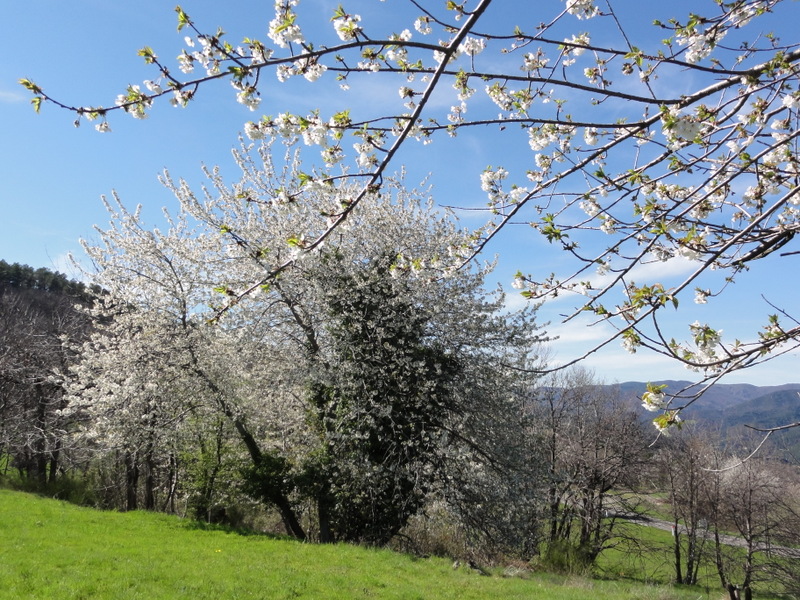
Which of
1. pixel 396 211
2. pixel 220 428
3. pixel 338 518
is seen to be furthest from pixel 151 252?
pixel 338 518

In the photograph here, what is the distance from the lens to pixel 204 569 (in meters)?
7.64

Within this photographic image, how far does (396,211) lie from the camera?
1176 centimetres

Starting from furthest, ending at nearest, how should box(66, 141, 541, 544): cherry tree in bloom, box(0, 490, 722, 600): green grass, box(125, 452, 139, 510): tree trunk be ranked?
box(125, 452, 139, 510): tree trunk → box(66, 141, 541, 544): cherry tree in bloom → box(0, 490, 722, 600): green grass

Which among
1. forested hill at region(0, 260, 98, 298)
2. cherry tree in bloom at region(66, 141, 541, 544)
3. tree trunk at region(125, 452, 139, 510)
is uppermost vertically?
forested hill at region(0, 260, 98, 298)

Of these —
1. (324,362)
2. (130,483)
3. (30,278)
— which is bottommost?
(130,483)

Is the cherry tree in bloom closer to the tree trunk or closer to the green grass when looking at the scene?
the green grass

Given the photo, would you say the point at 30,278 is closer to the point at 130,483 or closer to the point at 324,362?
the point at 130,483

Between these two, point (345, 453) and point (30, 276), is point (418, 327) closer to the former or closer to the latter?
point (345, 453)

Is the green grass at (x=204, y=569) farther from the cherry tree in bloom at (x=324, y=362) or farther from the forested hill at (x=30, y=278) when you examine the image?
the forested hill at (x=30, y=278)

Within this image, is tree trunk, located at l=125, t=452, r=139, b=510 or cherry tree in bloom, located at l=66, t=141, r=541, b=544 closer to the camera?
cherry tree in bloom, located at l=66, t=141, r=541, b=544

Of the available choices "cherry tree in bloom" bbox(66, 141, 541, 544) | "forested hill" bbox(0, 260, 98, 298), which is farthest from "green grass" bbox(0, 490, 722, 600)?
"forested hill" bbox(0, 260, 98, 298)

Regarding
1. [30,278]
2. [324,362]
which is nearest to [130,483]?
[324,362]

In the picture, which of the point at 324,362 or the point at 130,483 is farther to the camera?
the point at 130,483

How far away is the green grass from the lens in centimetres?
653
